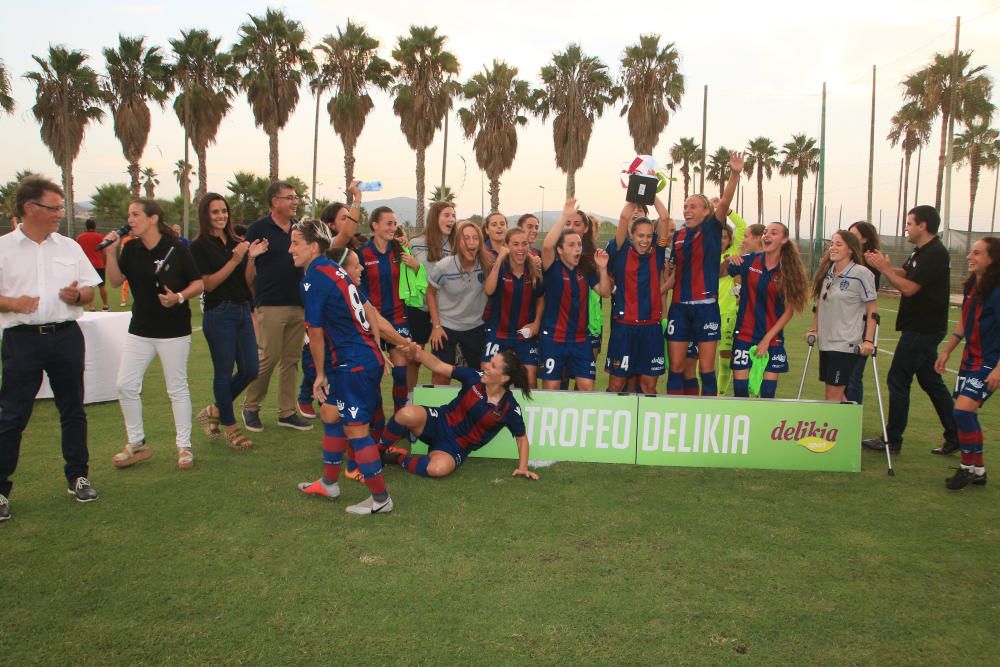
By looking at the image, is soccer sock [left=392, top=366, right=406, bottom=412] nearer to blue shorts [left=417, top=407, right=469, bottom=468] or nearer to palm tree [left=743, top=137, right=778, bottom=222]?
blue shorts [left=417, top=407, right=469, bottom=468]

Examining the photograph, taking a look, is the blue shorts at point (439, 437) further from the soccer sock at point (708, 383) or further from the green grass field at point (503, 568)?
the soccer sock at point (708, 383)

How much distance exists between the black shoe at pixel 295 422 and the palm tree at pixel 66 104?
111 ft

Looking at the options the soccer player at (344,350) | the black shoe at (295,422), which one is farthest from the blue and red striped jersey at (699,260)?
the black shoe at (295,422)

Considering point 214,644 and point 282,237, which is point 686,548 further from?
point 282,237

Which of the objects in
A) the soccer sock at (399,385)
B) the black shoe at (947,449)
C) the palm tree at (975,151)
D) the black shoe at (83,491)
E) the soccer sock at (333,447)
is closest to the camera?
the black shoe at (83,491)

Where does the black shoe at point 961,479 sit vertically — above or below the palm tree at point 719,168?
below

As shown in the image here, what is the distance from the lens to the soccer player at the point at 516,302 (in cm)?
599

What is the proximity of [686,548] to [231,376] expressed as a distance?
410 cm

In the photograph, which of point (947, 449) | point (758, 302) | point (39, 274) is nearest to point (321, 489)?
point (39, 274)

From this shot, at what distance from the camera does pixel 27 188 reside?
4.26 m

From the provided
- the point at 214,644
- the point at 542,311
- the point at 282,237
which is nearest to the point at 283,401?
the point at 282,237

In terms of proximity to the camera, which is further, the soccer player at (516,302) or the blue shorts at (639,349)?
the blue shorts at (639,349)

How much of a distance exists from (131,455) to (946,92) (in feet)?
129

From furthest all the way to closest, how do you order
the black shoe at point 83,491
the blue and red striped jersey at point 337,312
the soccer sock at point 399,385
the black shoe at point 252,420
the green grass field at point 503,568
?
the black shoe at point 252,420, the soccer sock at point 399,385, the black shoe at point 83,491, the blue and red striped jersey at point 337,312, the green grass field at point 503,568
